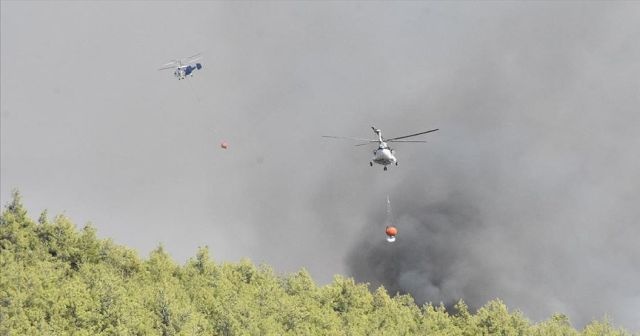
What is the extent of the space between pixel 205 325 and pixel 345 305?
149 feet

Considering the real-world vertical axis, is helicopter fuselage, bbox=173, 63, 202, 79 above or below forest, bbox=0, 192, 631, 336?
above

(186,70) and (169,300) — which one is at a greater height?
(186,70)

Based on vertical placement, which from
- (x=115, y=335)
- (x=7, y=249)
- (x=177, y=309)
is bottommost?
(x=115, y=335)

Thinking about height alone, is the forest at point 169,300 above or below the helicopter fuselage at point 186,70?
below

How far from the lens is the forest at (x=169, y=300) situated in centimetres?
9575

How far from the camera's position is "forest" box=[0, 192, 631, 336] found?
9575 cm

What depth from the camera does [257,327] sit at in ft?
341

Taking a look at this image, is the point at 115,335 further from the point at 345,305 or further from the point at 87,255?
the point at 345,305

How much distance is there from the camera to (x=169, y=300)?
10488cm

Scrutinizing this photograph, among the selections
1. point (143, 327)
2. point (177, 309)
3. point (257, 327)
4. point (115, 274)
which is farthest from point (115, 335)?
point (115, 274)

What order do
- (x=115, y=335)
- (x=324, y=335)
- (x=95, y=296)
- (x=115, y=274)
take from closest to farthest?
1. (x=115, y=335)
2. (x=95, y=296)
3. (x=324, y=335)
4. (x=115, y=274)

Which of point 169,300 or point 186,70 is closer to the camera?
point 169,300

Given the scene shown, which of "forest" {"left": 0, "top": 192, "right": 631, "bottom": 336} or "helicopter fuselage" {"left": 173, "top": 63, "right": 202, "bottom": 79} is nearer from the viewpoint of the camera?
Answer: "forest" {"left": 0, "top": 192, "right": 631, "bottom": 336}

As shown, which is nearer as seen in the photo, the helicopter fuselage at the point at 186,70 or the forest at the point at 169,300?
the forest at the point at 169,300
